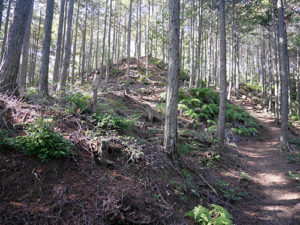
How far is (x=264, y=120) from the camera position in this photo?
52.6ft

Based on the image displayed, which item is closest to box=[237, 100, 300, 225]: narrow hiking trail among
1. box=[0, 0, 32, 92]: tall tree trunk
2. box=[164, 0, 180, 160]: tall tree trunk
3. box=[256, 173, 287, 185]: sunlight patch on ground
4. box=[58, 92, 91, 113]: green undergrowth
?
box=[256, 173, 287, 185]: sunlight patch on ground

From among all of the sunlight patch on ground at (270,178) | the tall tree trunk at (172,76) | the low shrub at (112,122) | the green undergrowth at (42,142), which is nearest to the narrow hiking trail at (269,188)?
the sunlight patch on ground at (270,178)

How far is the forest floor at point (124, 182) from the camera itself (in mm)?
2816

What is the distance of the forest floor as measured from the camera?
282cm

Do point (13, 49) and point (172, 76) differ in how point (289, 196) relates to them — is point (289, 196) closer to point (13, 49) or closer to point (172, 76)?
point (172, 76)

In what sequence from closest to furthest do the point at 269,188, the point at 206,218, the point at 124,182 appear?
1. the point at 206,218
2. the point at 124,182
3. the point at 269,188

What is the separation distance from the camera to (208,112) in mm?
11891

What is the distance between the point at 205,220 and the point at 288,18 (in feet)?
58.0

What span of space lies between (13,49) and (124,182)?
4877 millimetres

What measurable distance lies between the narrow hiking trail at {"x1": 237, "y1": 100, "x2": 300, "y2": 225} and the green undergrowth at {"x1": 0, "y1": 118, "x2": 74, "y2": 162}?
4.48m

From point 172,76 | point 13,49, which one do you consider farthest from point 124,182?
point 13,49

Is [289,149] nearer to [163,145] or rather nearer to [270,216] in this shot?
[270,216]

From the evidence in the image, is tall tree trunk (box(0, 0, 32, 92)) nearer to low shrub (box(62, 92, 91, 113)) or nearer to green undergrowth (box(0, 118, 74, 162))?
low shrub (box(62, 92, 91, 113))

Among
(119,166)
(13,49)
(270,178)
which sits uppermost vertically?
(13,49)
